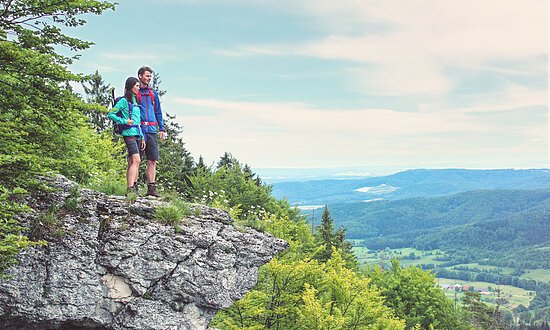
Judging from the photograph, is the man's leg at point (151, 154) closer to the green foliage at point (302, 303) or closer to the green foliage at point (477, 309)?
the green foliage at point (302, 303)

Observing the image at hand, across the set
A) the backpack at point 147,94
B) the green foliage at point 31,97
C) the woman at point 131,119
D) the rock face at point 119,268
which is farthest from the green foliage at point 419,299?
the green foliage at point 31,97

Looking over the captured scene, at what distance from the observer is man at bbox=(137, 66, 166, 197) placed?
462 inches

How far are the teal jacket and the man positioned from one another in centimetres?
32

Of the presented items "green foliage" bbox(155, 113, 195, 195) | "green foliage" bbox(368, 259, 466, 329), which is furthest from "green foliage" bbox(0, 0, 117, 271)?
"green foliage" bbox(368, 259, 466, 329)

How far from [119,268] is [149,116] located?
12.6 ft

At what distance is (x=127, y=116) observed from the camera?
11.4 m

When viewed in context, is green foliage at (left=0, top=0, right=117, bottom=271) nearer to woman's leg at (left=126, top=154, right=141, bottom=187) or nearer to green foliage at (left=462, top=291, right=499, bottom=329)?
woman's leg at (left=126, top=154, right=141, bottom=187)

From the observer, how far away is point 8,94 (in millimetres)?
8711

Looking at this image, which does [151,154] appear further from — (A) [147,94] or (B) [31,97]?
(B) [31,97]

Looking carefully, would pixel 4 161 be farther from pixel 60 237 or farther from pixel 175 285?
pixel 175 285

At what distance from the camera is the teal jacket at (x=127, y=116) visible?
11055 mm

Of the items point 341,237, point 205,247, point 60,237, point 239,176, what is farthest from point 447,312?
point 60,237

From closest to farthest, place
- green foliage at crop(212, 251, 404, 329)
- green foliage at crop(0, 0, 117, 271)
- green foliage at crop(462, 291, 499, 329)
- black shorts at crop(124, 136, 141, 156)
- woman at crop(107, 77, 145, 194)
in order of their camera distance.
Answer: green foliage at crop(0, 0, 117, 271)
woman at crop(107, 77, 145, 194)
black shorts at crop(124, 136, 141, 156)
green foliage at crop(212, 251, 404, 329)
green foliage at crop(462, 291, 499, 329)

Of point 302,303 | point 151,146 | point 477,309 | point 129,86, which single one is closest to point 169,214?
point 151,146
